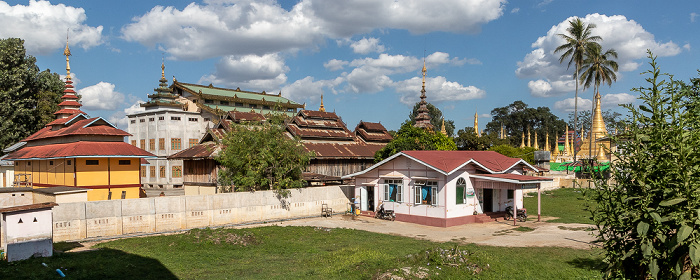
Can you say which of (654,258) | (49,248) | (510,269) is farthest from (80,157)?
(654,258)

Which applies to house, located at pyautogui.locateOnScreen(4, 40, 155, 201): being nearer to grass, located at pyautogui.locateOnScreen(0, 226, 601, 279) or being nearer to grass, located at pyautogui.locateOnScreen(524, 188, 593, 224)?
grass, located at pyautogui.locateOnScreen(0, 226, 601, 279)

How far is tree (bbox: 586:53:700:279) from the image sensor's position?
614cm

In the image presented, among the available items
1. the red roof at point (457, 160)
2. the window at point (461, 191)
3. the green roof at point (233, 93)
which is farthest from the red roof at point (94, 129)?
the green roof at point (233, 93)

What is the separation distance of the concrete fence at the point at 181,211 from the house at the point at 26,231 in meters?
3.89

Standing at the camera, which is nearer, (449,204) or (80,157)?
(449,204)

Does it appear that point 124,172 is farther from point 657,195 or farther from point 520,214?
point 657,195

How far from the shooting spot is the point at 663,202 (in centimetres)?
612

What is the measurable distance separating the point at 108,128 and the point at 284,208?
14.4m

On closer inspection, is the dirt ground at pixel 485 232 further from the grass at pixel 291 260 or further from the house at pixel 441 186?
the grass at pixel 291 260

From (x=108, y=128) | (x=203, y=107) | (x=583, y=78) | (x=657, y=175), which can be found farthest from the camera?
(x=203, y=107)

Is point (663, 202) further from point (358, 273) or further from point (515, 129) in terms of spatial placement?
point (515, 129)

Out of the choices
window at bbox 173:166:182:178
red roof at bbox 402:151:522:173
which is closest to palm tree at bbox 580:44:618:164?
red roof at bbox 402:151:522:173

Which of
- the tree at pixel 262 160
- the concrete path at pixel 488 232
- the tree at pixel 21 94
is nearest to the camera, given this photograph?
the concrete path at pixel 488 232

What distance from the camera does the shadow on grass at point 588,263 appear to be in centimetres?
1405
